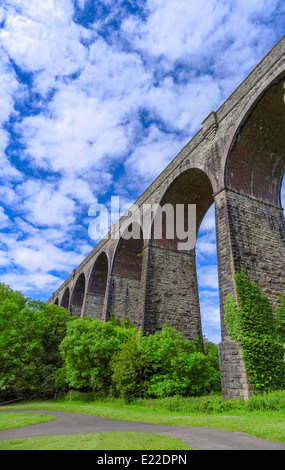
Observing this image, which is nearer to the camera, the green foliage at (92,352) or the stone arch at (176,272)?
the green foliage at (92,352)

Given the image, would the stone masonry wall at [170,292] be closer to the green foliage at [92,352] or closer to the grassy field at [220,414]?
the green foliage at [92,352]

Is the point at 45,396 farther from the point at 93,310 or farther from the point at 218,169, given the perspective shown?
the point at 218,169

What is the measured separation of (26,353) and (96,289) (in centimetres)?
1251

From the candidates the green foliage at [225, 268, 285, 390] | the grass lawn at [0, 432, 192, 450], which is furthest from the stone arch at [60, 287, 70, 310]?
the grass lawn at [0, 432, 192, 450]

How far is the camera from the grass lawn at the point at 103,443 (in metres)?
3.71

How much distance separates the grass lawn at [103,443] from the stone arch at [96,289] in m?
21.6

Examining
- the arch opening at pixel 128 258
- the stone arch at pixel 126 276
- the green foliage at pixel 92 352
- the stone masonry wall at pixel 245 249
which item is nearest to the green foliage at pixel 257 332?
the stone masonry wall at pixel 245 249

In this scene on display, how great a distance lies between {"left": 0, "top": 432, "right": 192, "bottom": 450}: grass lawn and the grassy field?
1476 millimetres

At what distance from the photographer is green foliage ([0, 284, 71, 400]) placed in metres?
14.8

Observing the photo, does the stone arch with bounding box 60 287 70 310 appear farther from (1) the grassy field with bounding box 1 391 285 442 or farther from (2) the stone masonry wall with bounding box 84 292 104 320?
(1) the grassy field with bounding box 1 391 285 442

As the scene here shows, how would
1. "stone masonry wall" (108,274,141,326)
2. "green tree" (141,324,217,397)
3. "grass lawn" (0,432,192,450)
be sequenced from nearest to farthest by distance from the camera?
"grass lawn" (0,432,192,450) < "green tree" (141,324,217,397) < "stone masonry wall" (108,274,141,326)

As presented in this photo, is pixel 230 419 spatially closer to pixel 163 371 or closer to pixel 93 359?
pixel 163 371

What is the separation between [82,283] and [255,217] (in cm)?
2472

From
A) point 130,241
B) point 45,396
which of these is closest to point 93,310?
point 130,241
